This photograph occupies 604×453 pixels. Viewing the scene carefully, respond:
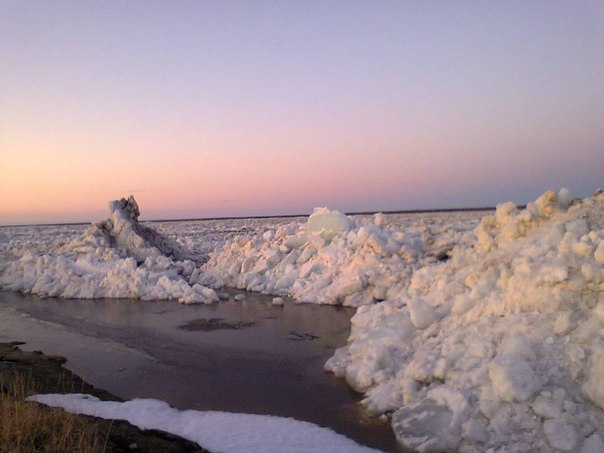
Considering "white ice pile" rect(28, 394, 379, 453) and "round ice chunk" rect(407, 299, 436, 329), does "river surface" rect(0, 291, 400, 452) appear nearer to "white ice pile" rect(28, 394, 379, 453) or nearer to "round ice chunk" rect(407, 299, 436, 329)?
"white ice pile" rect(28, 394, 379, 453)

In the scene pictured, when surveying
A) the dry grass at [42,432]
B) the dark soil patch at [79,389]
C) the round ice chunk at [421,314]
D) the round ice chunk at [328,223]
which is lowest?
the dark soil patch at [79,389]

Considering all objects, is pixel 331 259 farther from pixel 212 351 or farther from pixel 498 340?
pixel 498 340

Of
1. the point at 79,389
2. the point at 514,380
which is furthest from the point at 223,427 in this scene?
the point at 514,380

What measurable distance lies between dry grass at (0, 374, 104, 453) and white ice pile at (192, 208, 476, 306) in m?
6.59

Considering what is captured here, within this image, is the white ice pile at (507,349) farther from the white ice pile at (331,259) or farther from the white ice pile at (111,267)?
the white ice pile at (111,267)

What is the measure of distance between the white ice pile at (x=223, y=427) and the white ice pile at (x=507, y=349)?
29.0 inches

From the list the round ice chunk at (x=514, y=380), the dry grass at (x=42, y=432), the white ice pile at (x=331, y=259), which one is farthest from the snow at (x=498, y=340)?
the dry grass at (x=42, y=432)

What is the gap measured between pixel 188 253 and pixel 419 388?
16.0 metres

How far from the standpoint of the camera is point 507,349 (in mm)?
4105

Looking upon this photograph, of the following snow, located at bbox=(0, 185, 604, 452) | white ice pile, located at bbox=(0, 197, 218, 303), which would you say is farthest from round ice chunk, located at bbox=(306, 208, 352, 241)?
white ice pile, located at bbox=(0, 197, 218, 303)

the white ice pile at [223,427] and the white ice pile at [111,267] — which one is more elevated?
the white ice pile at [111,267]

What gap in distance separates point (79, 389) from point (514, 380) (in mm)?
4767

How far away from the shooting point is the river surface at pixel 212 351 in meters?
4.85

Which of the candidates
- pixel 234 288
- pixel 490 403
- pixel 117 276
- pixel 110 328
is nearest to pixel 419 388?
pixel 490 403
